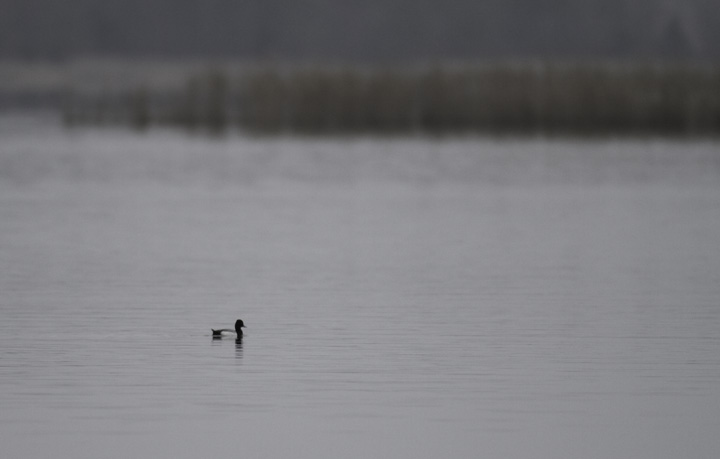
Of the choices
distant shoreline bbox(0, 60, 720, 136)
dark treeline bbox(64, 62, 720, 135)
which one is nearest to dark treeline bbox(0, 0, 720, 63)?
distant shoreline bbox(0, 60, 720, 136)

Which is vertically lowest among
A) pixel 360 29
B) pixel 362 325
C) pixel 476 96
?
pixel 362 325

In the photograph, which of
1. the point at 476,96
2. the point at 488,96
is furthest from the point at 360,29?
the point at 476,96

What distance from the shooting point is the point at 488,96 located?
155 feet

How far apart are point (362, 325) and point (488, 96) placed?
1352 inches

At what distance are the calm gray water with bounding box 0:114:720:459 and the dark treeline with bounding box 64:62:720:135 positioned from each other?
1561cm

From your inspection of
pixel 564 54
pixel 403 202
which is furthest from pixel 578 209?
pixel 564 54

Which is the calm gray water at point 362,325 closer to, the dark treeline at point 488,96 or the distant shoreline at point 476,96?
the dark treeline at point 488,96

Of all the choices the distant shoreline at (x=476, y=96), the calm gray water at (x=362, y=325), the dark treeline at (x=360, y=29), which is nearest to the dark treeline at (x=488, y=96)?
the distant shoreline at (x=476, y=96)

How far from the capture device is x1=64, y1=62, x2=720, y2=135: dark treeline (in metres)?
45.9

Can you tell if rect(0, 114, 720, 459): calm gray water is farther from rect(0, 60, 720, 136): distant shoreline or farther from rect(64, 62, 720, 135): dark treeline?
rect(0, 60, 720, 136): distant shoreline

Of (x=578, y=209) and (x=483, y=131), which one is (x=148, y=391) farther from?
(x=483, y=131)

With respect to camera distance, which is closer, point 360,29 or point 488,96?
point 488,96

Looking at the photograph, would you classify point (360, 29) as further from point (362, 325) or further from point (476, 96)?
point (362, 325)

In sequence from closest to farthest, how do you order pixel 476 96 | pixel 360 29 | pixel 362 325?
pixel 362 325, pixel 476 96, pixel 360 29
